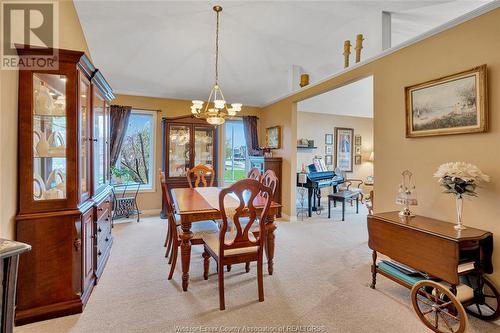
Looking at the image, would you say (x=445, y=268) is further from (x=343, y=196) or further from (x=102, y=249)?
(x=343, y=196)

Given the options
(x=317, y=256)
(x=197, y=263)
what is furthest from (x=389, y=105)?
(x=197, y=263)

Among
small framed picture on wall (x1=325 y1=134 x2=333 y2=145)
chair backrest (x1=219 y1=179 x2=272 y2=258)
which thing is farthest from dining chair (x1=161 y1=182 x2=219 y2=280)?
small framed picture on wall (x1=325 y1=134 x2=333 y2=145)

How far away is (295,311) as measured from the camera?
6.84 feet

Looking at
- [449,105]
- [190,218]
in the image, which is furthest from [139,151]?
[449,105]

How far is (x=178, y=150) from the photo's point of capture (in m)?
5.31

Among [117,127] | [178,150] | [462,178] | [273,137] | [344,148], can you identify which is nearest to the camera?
[462,178]

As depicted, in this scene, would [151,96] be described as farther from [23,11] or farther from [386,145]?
[386,145]

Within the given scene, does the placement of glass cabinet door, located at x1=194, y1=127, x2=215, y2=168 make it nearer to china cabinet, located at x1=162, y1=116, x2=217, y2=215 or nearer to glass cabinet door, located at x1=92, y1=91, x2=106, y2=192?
china cabinet, located at x1=162, y1=116, x2=217, y2=215

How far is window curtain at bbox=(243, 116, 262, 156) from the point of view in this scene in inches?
233

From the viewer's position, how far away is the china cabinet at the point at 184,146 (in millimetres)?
5203

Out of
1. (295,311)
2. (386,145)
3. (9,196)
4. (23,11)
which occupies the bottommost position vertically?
(295,311)

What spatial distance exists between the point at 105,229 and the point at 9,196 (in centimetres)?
131

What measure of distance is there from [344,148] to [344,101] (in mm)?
1326

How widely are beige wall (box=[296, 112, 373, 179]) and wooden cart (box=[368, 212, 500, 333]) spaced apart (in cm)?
443
